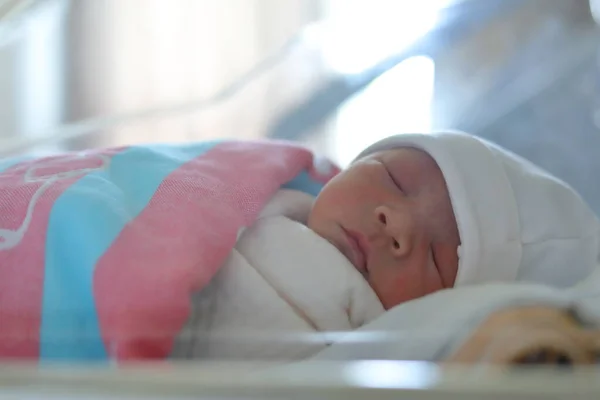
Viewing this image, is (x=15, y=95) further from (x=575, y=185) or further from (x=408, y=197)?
(x=575, y=185)

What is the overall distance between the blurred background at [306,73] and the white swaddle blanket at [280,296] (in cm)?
24

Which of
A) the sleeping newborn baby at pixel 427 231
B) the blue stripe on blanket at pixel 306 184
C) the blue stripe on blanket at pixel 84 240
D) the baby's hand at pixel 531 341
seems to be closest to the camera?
the baby's hand at pixel 531 341

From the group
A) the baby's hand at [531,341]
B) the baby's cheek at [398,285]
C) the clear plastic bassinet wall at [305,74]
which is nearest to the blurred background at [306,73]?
the clear plastic bassinet wall at [305,74]

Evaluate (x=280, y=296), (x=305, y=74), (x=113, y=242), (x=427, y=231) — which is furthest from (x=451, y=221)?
(x=305, y=74)

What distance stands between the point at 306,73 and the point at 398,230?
1.40ft

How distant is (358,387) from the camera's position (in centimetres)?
31

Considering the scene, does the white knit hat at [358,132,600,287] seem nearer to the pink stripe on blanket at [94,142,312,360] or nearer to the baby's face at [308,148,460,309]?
the baby's face at [308,148,460,309]

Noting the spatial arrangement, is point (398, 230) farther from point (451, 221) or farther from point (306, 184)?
point (306, 184)

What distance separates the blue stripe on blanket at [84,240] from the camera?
0.50 meters

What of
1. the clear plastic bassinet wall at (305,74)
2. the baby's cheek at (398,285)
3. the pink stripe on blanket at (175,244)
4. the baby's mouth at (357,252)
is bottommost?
the baby's cheek at (398,285)

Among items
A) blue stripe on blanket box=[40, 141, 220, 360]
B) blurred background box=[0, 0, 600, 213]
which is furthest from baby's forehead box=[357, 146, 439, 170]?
blue stripe on blanket box=[40, 141, 220, 360]

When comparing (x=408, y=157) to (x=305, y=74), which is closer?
(x=408, y=157)

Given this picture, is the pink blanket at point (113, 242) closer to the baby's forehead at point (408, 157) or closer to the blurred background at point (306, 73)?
the baby's forehead at point (408, 157)

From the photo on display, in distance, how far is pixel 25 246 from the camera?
60 centimetres
